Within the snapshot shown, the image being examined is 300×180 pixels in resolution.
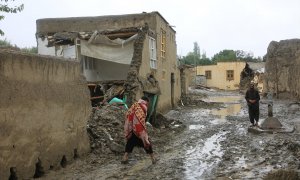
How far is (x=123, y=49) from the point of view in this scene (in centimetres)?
1894

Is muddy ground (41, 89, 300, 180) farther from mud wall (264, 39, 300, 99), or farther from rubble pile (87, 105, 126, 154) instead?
mud wall (264, 39, 300, 99)

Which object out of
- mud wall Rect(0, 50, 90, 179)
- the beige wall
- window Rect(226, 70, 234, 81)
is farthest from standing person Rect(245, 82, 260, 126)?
window Rect(226, 70, 234, 81)

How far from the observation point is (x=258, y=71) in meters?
49.4

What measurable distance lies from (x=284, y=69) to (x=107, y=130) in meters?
20.4

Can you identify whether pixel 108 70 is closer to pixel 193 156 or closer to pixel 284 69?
pixel 193 156

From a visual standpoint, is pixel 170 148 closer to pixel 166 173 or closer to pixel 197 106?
pixel 166 173

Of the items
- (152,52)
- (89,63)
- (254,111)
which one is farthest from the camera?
(89,63)

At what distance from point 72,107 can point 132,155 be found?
1.97 meters

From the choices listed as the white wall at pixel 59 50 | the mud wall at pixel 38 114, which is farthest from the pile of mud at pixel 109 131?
the white wall at pixel 59 50

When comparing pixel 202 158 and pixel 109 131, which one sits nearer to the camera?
pixel 202 158

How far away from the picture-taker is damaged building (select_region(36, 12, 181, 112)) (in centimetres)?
1809

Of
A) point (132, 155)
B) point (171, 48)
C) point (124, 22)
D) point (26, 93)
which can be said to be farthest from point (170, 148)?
point (171, 48)

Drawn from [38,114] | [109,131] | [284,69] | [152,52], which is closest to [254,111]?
[109,131]

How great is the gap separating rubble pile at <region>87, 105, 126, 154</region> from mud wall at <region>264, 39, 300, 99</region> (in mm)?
17051
